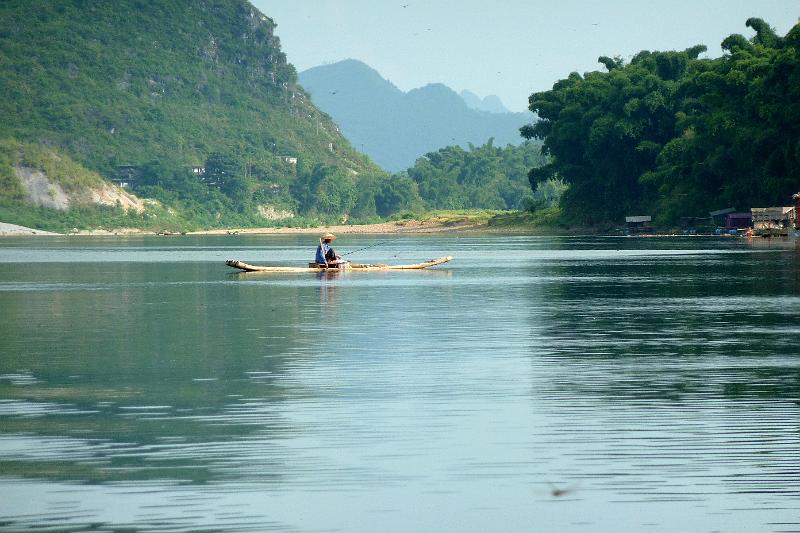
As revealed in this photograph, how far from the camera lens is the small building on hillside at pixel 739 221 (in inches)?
3856

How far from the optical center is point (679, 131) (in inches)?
4584

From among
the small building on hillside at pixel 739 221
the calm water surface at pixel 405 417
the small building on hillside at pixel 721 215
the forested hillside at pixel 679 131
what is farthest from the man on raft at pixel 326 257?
the small building on hillside at pixel 721 215

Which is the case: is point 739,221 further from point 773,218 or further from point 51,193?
point 51,193

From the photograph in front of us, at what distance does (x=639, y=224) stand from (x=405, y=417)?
101968 millimetres

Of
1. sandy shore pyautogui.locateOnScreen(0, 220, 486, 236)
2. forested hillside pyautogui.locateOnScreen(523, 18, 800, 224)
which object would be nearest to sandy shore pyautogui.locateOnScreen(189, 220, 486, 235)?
sandy shore pyautogui.locateOnScreen(0, 220, 486, 236)

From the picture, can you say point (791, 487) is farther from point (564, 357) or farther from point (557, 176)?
point (557, 176)

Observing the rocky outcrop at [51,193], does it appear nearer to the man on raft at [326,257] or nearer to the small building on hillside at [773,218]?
the small building on hillside at [773,218]

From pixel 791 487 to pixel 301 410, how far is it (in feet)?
22.0

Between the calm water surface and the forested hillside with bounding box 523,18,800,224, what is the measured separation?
57.8 m

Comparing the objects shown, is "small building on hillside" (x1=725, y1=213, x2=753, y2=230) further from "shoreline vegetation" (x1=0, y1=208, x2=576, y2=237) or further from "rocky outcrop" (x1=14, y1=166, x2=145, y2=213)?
"rocky outcrop" (x1=14, y1=166, x2=145, y2=213)

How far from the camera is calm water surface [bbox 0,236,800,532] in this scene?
12.3 metres

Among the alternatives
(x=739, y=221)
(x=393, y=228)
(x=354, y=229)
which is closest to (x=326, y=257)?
(x=739, y=221)

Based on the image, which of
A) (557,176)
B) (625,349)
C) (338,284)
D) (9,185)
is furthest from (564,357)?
(9,185)

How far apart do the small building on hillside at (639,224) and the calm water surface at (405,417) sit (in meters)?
79.6
